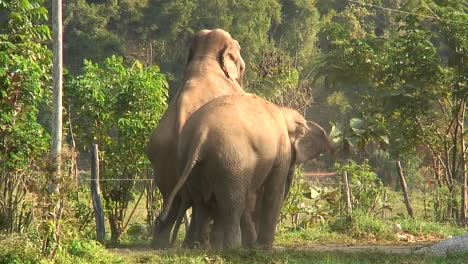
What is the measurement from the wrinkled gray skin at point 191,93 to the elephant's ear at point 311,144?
4.35 feet

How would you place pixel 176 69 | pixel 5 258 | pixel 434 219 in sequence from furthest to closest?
pixel 176 69
pixel 434 219
pixel 5 258

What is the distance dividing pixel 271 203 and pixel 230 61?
3043mm

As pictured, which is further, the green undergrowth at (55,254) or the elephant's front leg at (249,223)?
the elephant's front leg at (249,223)

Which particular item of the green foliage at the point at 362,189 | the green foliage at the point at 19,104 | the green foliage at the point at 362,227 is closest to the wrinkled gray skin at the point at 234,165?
the green foliage at the point at 19,104

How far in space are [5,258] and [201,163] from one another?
320 centimetres

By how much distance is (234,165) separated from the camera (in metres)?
13.2

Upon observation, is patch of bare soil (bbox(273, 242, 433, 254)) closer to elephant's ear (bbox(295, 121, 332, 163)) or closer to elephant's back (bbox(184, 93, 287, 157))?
elephant's ear (bbox(295, 121, 332, 163))

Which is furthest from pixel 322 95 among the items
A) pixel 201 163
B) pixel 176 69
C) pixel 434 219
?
pixel 201 163

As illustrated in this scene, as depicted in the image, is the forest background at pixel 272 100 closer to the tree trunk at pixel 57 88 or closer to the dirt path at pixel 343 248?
the tree trunk at pixel 57 88

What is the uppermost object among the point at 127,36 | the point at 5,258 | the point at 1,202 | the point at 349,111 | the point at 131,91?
the point at 127,36

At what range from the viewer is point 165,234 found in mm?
14258

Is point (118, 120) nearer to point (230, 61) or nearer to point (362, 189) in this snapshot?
point (230, 61)

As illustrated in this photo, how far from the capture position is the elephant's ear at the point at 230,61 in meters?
16.3

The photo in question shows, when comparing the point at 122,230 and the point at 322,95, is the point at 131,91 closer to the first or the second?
the point at 122,230
